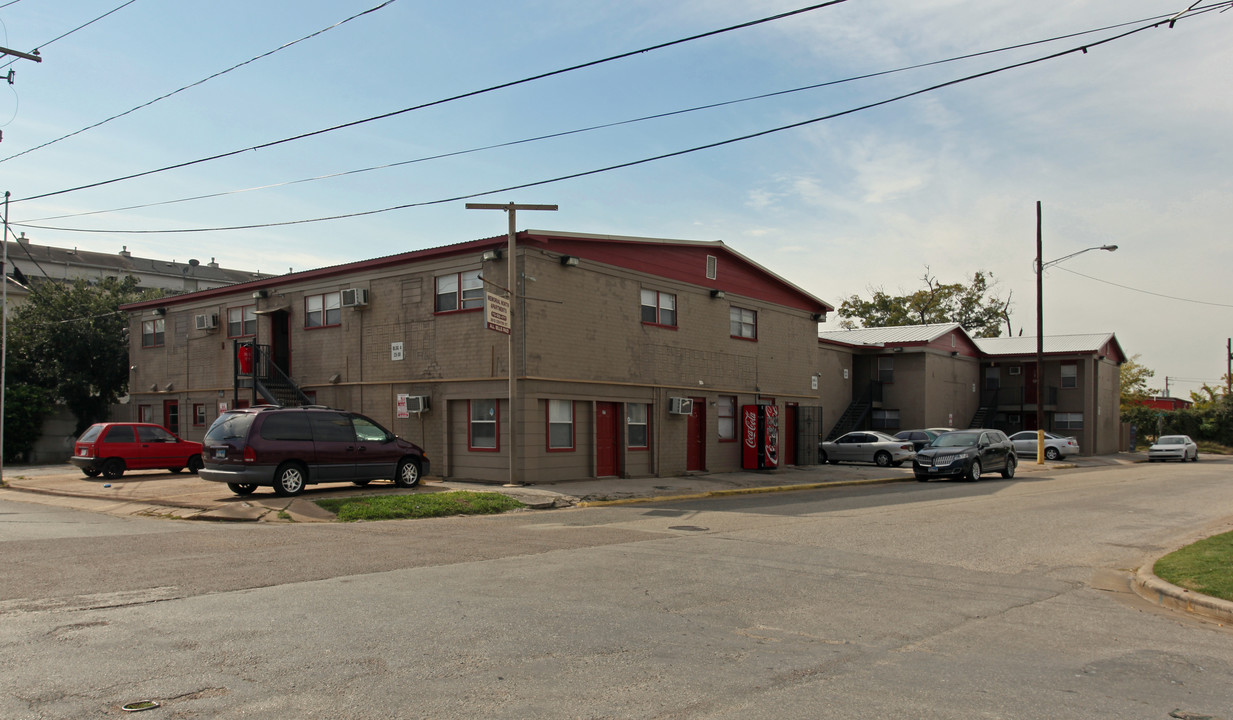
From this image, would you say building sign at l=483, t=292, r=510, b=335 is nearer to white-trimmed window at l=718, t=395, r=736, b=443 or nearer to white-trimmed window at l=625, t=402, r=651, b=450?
white-trimmed window at l=625, t=402, r=651, b=450

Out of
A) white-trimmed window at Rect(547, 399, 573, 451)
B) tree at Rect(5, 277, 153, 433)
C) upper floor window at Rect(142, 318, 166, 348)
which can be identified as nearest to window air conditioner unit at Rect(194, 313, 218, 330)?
upper floor window at Rect(142, 318, 166, 348)

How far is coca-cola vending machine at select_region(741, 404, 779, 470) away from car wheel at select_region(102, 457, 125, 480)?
58.7 ft

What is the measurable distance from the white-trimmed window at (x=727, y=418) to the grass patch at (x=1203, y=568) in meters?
16.0

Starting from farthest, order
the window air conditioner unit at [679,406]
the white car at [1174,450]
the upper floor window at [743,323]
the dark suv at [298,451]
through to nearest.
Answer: the white car at [1174,450] < the upper floor window at [743,323] < the window air conditioner unit at [679,406] < the dark suv at [298,451]

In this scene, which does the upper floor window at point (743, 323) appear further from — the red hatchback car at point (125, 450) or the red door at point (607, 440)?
the red hatchback car at point (125, 450)

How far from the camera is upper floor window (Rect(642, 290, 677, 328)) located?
24.3 metres

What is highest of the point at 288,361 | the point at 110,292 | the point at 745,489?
the point at 110,292

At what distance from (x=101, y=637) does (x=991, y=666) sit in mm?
6716

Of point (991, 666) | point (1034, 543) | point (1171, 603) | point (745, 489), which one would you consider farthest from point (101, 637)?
point (745, 489)

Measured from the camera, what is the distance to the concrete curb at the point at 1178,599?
27.4ft

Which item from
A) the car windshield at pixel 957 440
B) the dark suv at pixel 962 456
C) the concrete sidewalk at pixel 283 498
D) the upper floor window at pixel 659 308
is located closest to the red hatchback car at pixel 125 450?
the concrete sidewalk at pixel 283 498

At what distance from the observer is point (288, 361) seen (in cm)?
2694

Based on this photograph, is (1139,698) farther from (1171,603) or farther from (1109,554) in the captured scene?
(1109,554)

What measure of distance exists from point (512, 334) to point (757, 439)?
11.2 m
